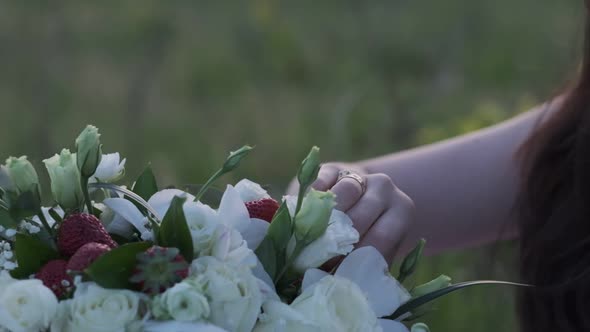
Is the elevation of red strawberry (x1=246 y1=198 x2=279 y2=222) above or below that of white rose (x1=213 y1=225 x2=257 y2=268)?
below

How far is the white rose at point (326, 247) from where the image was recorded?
0.49 m

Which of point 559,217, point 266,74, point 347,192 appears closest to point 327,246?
point 347,192

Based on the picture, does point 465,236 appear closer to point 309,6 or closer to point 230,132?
point 230,132

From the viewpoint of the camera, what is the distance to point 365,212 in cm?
71

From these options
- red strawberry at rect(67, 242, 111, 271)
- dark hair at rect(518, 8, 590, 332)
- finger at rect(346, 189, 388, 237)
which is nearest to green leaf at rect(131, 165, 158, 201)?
red strawberry at rect(67, 242, 111, 271)

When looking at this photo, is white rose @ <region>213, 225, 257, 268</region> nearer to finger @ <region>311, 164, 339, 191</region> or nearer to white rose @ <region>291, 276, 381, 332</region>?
white rose @ <region>291, 276, 381, 332</region>

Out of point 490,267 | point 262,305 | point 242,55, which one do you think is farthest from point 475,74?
point 262,305

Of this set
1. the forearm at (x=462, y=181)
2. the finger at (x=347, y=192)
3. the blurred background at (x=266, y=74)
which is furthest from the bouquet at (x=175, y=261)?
the blurred background at (x=266, y=74)

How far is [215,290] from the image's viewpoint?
17.1 inches

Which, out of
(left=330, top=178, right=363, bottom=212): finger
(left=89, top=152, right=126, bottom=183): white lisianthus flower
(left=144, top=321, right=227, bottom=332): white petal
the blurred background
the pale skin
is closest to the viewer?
(left=144, top=321, right=227, bottom=332): white petal

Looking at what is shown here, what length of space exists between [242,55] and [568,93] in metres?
1.72

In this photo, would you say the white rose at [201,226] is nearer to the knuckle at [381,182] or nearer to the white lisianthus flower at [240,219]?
the white lisianthus flower at [240,219]

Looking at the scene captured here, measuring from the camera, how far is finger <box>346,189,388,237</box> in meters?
0.71

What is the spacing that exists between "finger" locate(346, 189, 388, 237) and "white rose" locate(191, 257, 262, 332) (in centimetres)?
26
